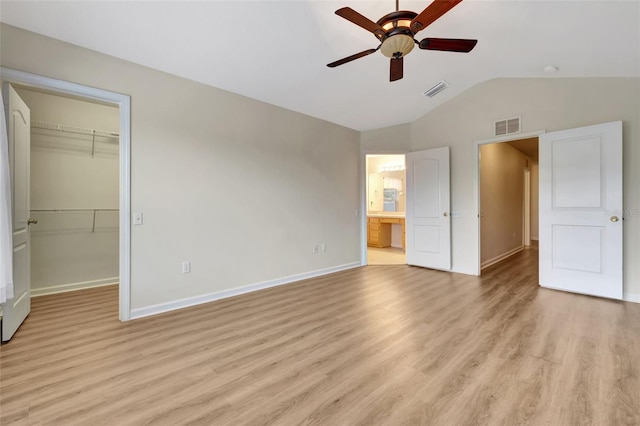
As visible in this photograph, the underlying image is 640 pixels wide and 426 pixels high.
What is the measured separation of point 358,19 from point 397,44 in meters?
0.34

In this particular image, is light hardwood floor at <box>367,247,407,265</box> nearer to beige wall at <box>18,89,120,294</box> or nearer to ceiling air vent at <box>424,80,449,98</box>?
ceiling air vent at <box>424,80,449,98</box>

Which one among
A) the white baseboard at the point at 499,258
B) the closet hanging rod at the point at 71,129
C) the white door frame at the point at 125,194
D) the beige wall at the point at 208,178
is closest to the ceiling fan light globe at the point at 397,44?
the beige wall at the point at 208,178

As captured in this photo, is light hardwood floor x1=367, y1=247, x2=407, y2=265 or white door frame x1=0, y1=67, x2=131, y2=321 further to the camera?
light hardwood floor x1=367, y1=247, x2=407, y2=265

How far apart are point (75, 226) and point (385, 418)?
14.6ft

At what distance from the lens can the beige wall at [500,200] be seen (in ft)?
16.9

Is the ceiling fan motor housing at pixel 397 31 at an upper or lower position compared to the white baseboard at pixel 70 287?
upper

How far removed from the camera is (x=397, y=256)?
20.5ft

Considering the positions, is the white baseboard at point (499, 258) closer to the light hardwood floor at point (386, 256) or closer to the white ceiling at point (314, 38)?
the light hardwood floor at point (386, 256)

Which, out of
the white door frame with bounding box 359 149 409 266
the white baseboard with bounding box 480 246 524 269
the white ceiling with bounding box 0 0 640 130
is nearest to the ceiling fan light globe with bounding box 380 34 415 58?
the white ceiling with bounding box 0 0 640 130

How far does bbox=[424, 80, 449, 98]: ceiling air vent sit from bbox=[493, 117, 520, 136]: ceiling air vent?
951 mm

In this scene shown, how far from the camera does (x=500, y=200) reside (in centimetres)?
587

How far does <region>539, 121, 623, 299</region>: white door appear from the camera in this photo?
333cm

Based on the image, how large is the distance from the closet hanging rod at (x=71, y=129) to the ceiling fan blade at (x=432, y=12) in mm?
4172

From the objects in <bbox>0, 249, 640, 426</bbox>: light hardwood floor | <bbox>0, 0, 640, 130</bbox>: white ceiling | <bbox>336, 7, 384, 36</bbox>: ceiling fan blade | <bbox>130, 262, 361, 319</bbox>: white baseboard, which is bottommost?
<bbox>0, 249, 640, 426</bbox>: light hardwood floor
